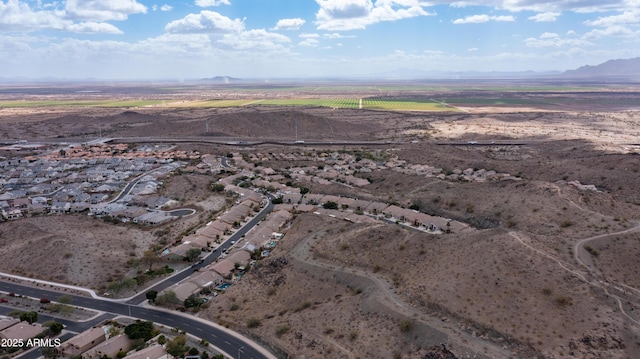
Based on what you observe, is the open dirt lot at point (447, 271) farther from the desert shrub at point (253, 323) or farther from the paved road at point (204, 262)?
the paved road at point (204, 262)

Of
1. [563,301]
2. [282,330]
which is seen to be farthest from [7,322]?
[563,301]

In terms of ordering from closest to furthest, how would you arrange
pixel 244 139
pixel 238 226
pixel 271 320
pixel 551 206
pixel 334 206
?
1. pixel 271 320
2. pixel 551 206
3. pixel 238 226
4. pixel 334 206
5. pixel 244 139

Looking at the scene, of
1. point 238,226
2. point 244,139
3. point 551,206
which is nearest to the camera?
point 551,206

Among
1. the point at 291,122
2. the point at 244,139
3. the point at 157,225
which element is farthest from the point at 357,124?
the point at 157,225

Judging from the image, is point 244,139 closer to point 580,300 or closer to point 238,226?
point 238,226

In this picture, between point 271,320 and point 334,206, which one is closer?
point 271,320

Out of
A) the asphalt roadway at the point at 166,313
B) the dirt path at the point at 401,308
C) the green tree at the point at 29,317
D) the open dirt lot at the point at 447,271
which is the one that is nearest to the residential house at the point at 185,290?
the asphalt roadway at the point at 166,313

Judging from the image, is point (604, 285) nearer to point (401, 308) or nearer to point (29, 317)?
point (401, 308)

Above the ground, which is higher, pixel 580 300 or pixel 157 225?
pixel 580 300
